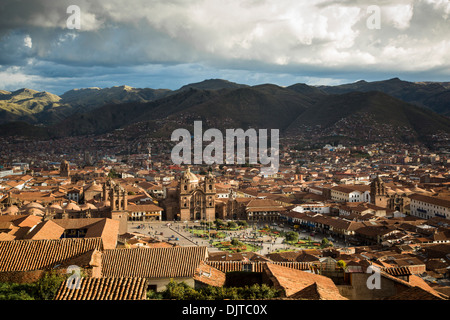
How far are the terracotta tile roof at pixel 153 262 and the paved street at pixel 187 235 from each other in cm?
1860

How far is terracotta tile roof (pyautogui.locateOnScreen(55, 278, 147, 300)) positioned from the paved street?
2400 centimetres

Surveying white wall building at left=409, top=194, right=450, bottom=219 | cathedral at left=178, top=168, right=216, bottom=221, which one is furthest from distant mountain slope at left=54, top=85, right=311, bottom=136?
white wall building at left=409, top=194, right=450, bottom=219

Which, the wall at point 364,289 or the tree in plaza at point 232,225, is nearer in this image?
the wall at point 364,289

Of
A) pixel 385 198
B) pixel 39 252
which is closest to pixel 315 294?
pixel 39 252

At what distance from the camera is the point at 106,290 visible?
7375 millimetres

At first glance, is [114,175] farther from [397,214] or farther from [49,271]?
[49,271]

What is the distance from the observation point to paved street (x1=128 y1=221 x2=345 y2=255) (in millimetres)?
33812

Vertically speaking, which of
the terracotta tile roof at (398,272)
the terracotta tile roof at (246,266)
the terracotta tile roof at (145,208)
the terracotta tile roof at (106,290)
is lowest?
the terracotta tile roof at (145,208)

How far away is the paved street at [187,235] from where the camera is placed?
111 ft

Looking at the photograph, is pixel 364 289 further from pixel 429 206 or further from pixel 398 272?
A: pixel 429 206

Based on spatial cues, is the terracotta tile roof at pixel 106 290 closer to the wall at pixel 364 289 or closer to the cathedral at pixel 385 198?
the wall at pixel 364 289

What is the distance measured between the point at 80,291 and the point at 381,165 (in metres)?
90.1
